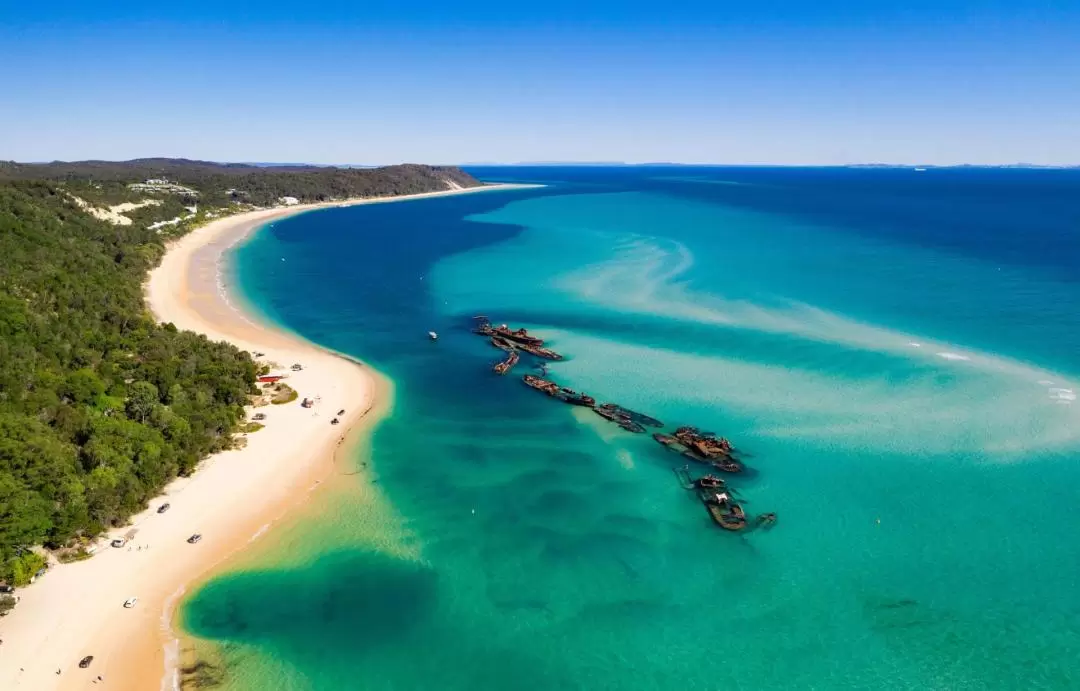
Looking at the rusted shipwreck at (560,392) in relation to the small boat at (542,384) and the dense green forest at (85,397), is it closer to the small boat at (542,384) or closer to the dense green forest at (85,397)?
the small boat at (542,384)

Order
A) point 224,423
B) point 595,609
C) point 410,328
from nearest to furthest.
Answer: point 595,609 → point 224,423 → point 410,328

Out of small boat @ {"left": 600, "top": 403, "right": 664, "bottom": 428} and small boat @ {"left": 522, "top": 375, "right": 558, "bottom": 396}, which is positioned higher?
small boat @ {"left": 522, "top": 375, "right": 558, "bottom": 396}

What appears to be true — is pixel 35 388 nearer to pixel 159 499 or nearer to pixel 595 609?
pixel 159 499

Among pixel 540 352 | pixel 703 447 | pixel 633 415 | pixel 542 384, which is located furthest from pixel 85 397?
pixel 703 447

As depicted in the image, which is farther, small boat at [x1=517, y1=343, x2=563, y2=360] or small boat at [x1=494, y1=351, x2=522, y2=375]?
small boat at [x1=517, y1=343, x2=563, y2=360]

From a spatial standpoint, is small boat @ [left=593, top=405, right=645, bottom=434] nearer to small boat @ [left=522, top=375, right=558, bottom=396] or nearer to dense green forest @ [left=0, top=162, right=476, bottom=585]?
small boat @ [left=522, top=375, right=558, bottom=396]

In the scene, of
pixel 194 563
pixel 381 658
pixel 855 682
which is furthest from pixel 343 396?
pixel 855 682

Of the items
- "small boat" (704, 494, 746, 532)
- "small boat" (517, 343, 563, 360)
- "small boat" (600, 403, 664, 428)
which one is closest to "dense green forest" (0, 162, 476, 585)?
"small boat" (517, 343, 563, 360)
